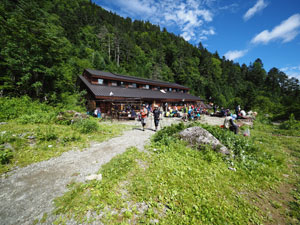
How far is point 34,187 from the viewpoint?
3016 millimetres

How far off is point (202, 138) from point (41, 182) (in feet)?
20.9

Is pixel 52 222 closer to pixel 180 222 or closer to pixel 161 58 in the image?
pixel 180 222

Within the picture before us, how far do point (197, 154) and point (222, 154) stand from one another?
3.60 ft

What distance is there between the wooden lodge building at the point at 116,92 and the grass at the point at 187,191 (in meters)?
10.3

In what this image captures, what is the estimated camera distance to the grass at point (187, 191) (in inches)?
94.5

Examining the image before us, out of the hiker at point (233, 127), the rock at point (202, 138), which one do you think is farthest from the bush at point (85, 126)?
the hiker at point (233, 127)

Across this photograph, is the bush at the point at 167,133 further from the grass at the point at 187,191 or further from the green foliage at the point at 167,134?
the grass at the point at 187,191

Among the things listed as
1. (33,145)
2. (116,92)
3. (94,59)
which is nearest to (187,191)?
(33,145)

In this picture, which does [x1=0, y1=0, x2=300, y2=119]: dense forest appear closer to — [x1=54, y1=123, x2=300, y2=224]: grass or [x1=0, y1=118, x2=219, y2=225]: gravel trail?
[x1=0, y1=118, x2=219, y2=225]: gravel trail

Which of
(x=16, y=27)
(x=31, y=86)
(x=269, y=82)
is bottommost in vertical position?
(x=31, y=86)

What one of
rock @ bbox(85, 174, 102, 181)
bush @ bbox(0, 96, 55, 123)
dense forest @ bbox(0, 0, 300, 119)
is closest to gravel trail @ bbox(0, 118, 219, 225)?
rock @ bbox(85, 174, 102, 181)

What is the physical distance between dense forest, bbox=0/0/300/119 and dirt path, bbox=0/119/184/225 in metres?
13.6

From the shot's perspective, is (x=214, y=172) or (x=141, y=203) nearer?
(x=141, y=203)

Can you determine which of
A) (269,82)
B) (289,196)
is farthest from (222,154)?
(269,82)
